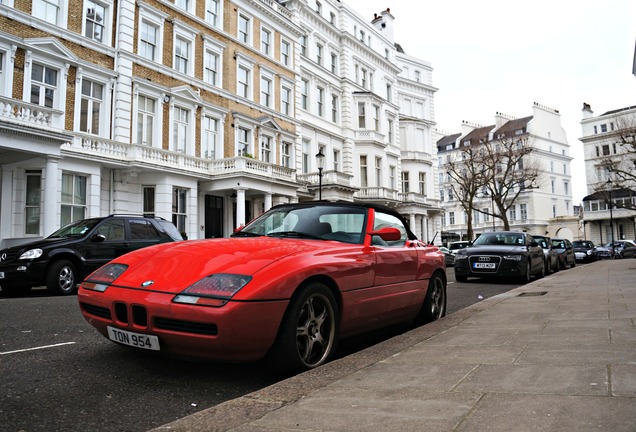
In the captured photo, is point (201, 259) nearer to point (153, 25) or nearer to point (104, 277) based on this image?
point (104, 277)

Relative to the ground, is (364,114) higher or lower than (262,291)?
higher

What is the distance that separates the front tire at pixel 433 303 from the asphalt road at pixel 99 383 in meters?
0.84

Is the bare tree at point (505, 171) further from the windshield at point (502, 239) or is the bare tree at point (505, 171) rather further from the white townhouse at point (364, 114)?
the windshield at point (502, 239)

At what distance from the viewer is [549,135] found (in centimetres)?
7412

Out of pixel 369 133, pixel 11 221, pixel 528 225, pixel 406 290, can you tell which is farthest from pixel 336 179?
pixel 528 225

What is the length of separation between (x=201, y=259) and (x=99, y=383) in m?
1.19

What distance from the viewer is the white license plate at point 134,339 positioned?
3.51m

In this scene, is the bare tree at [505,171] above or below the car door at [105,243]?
above

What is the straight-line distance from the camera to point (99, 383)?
3670 mm

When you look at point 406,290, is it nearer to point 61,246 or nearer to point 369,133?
point 61,246

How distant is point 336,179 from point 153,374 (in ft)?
91.8

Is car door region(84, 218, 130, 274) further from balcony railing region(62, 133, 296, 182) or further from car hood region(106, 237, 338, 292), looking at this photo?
balcony railing region(62, 133, 296, 182)

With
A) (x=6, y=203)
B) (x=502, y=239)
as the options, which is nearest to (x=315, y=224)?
(x=502, y=239)

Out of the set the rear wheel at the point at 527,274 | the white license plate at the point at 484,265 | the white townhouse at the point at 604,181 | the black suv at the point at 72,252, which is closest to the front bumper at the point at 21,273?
the black suv at the point at 72,252
